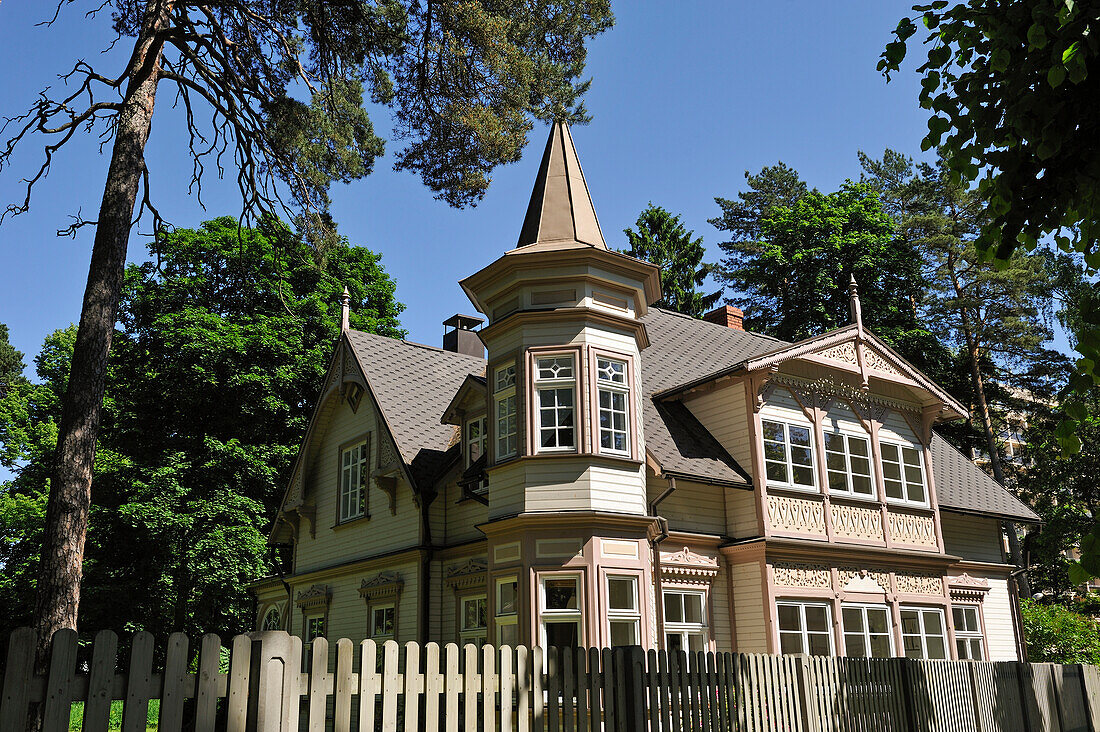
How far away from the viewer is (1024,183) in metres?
5.27

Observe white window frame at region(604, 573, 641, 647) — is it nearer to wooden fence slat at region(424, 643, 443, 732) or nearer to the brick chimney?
wooden fence slat at region(424, 643, 443, 732)

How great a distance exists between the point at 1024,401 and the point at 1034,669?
28.7 metres

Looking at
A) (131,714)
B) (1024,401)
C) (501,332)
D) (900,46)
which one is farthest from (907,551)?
(1024,401)

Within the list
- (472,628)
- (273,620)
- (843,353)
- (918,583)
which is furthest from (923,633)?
(273,620)

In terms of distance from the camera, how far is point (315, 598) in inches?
814

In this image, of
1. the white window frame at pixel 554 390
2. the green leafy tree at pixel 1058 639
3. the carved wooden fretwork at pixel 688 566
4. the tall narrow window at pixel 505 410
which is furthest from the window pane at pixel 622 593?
the green leafy tree at pixel 1058 639

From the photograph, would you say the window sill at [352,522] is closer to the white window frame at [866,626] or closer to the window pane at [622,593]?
the window pane at [622,593]

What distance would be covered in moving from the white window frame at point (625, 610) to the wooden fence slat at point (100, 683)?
962cm

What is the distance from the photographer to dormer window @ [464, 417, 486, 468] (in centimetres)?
1721

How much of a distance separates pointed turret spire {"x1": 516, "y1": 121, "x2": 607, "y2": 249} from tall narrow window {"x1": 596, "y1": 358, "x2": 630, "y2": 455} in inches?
84.6

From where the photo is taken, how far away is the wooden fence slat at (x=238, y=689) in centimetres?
520

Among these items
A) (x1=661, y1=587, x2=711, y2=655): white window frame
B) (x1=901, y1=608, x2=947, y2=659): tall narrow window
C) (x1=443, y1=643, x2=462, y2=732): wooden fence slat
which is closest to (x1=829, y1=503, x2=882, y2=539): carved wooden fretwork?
(x1=901, y1=608, x2=947, y2=659): tall narrow window

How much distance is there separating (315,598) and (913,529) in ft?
44.1

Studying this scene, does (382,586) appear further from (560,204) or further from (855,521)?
(855,521)
